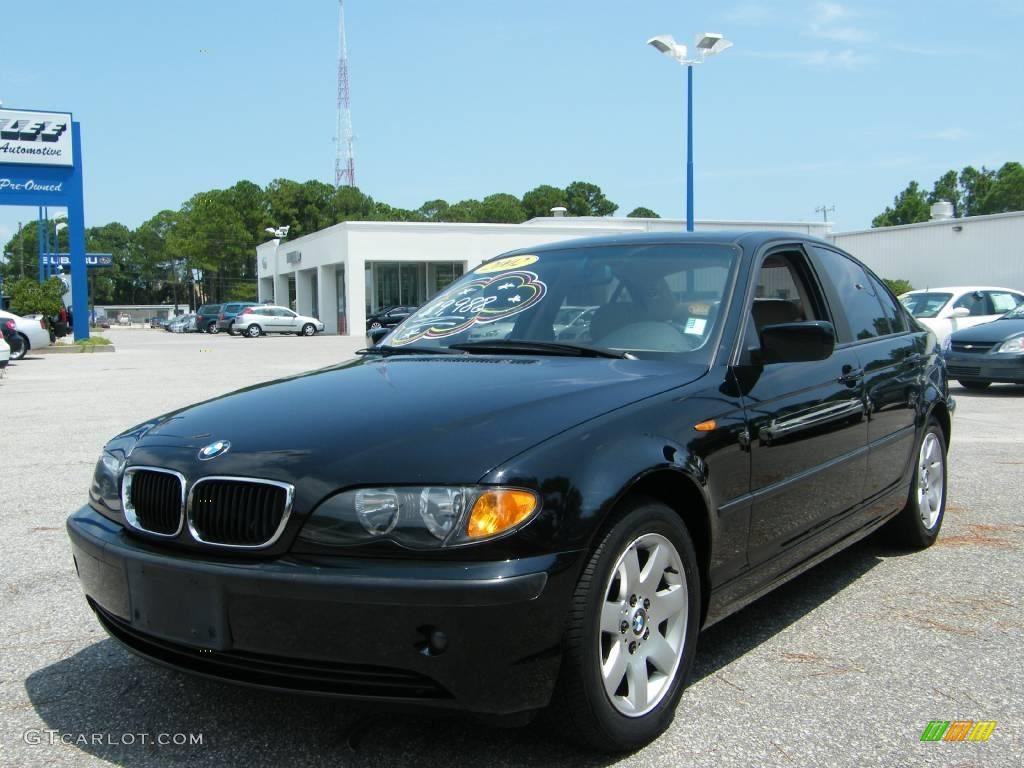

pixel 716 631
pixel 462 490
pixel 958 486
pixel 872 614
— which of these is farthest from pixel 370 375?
pixel 958 486

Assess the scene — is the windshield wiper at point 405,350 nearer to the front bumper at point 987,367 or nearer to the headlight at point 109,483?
the headlight at point 109,483

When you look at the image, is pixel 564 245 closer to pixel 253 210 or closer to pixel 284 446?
pixel 284 446

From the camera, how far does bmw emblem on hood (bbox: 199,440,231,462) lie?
105 inches

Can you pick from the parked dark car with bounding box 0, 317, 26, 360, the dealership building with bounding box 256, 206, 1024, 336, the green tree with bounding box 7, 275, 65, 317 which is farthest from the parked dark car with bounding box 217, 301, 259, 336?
the parked dark car with bounding box 0, 317, 26, 360

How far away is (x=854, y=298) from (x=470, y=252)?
142 ft

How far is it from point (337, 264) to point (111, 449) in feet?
158

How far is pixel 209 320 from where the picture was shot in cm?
5284

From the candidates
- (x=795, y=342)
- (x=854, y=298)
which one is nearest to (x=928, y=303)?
(x=854, y=298)

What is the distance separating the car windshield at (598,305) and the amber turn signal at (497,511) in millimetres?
1171

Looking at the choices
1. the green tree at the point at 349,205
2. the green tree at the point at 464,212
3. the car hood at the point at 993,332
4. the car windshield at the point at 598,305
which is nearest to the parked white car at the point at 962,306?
the car hood at the point at 993,332

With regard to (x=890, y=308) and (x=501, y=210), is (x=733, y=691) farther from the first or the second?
(x=501, y=210)

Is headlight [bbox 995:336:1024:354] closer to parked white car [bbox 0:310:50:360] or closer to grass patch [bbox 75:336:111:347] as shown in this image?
parked white car [bbox 0:310:50:360]

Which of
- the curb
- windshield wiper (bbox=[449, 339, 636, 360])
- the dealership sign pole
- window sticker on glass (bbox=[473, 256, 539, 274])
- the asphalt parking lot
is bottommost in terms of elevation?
the curb

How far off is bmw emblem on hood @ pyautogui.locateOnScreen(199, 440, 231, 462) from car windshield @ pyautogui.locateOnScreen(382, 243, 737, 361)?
1.26 meters
